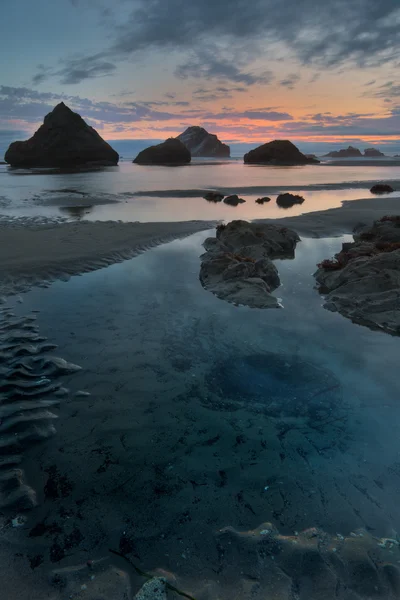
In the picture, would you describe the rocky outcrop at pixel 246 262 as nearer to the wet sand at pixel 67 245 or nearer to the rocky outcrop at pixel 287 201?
the wet sand at pixel 67 245

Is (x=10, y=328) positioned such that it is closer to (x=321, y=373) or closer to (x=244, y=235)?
(x=321, y=373)

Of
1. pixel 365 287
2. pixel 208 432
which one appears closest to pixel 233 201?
pixel 365 287

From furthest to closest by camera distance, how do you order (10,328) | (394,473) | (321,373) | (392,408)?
(10,328)
(321,373)
(392,408)
(394,473)

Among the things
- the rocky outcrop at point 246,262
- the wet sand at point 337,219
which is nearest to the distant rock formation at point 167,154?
the wet sand at point 337,219

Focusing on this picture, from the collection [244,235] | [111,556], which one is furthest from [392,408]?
[244,235]

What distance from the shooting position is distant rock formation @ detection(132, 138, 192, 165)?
125000mm

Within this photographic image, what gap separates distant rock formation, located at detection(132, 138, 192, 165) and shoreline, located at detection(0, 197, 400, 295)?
363ft

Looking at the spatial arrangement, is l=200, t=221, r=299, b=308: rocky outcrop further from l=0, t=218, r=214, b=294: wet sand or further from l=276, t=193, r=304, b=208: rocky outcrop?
l=276, t=193, r=304, b=208: rocky outcrop

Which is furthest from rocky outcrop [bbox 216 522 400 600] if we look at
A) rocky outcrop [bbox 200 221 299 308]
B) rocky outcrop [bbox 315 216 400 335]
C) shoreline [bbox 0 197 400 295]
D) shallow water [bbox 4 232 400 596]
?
shoreline [bbox 0 197 400 295]

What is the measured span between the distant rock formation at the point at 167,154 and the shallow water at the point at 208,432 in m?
127

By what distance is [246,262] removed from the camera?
12781 mm

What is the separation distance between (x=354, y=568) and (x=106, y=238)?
15.6 meters

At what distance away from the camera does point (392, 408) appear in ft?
19.1

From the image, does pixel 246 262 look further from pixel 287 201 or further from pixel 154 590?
pixel 287 201
